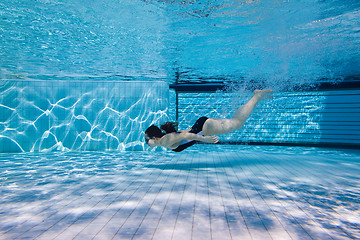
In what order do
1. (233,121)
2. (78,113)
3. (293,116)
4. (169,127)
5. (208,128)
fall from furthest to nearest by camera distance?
(293,116)
(78,113)
(169,127)
(208,128)
(233,121)

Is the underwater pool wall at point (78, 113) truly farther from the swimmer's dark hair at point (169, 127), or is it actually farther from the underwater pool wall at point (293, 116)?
the swimmer's dark hair at point (169, 127)

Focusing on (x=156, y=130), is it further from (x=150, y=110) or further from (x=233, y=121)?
(x=150, y=110)

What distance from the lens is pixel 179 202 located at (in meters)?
3.96

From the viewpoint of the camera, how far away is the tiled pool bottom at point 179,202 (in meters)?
2.94

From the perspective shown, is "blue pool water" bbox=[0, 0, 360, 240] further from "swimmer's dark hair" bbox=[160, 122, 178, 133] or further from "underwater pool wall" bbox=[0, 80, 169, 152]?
"swimmer's dark hair" bbox=[160, 122, 178, 133]

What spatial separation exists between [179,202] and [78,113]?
8371 mm

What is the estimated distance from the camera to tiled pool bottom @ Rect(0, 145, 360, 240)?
294 cm

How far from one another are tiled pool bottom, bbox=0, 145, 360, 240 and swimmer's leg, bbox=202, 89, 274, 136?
1.22 meters

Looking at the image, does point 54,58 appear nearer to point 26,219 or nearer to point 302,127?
point 26,219

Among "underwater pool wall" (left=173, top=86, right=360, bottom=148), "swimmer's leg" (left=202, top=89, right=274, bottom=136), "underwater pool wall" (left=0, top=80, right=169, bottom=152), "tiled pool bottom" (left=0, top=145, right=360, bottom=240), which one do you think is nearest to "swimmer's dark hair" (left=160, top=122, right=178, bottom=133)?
"swimmer's leg" (left=202, top=89, right=274, bottom=136)

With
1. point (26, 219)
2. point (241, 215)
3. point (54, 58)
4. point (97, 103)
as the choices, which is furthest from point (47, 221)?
point (97, 103)

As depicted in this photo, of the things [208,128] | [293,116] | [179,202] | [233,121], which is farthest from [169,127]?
[293,116]

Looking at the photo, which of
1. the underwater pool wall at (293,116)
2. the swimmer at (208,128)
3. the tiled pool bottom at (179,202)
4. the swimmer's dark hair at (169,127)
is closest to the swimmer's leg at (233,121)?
the swimmer at (208,128)

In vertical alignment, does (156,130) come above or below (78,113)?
below
